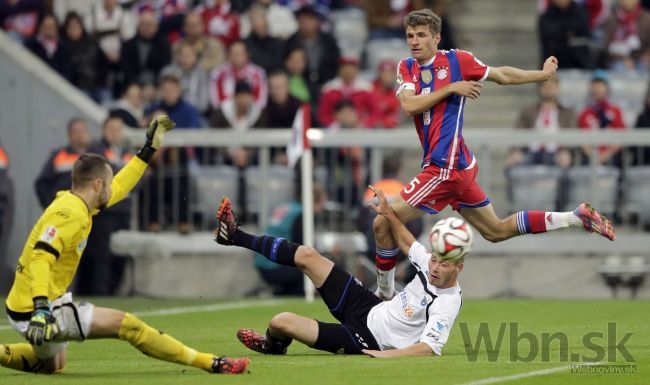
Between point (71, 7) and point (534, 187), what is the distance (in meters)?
8.40

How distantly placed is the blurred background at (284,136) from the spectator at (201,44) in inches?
1.4

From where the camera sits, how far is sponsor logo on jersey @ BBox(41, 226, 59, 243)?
979 cm

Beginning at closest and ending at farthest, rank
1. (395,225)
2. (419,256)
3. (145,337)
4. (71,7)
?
(145,337) → (419,256) → (395,225) → (71,7)

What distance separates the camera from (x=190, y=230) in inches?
762

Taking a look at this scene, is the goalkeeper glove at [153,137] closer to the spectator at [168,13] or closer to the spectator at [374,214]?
the spectator at [374,214]

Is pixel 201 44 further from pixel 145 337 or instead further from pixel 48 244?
pixel 145 337

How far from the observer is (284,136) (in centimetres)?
1953

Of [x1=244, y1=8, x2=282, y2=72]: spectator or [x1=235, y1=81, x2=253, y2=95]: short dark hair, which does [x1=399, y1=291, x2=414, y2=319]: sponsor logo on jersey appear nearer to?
[x1=235, y1=81, x2=253, y2=95]: short dark hair

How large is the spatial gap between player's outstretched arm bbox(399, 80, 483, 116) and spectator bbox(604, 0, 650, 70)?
9.48 m

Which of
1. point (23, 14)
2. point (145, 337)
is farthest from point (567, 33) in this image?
point (145, 337)

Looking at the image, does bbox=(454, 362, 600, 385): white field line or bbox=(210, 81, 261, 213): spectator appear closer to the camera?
bbox=(454, 362, 600, 385): white field line

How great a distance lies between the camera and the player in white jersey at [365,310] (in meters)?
10.9

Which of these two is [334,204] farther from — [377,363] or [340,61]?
[377,363]

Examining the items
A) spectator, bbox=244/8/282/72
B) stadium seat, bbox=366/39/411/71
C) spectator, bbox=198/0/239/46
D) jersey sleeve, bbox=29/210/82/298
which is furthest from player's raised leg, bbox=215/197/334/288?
spectator, bbox=198/0/239/46
